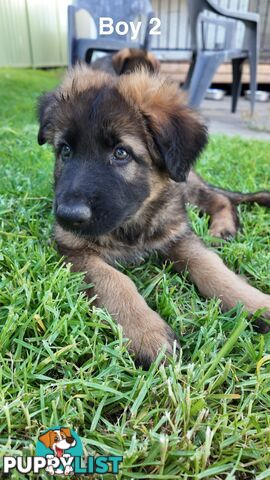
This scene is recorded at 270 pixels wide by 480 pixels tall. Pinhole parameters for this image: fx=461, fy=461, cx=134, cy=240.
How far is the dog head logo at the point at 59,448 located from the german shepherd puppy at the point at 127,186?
41cm

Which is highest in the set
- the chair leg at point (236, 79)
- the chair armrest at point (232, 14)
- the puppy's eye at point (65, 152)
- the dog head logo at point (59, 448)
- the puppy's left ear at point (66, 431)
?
the chair armrest at point (232, 14)

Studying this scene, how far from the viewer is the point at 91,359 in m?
1.30

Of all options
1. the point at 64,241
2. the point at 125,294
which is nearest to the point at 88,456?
the point at 125,294

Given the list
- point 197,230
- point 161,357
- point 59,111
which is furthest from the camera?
point 197,230

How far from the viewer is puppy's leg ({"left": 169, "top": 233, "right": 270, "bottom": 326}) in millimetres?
1649

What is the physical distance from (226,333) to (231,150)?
116 inches

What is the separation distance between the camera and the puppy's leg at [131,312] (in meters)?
1.36

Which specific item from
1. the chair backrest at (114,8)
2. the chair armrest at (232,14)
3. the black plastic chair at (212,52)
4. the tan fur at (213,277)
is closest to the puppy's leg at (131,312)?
the tan fur at (213,277)

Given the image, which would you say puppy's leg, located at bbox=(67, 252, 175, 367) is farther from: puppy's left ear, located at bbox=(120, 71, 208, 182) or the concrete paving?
the concrete paving

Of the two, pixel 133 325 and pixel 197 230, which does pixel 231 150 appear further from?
pixel 133 325

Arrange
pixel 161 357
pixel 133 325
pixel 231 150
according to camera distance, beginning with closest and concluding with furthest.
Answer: pixel 161 357 < pixel 133 325 < pixel 231 150

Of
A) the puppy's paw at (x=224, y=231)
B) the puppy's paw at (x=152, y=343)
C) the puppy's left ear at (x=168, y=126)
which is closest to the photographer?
the puppy's paw at (x=152, y=343)

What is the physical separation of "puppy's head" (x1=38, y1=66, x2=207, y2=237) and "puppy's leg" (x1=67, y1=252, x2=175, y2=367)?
6.0 inches

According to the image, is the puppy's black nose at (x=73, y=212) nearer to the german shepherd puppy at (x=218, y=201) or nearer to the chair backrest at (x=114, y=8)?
the german shepherd puppy at (x=218, y=201)
